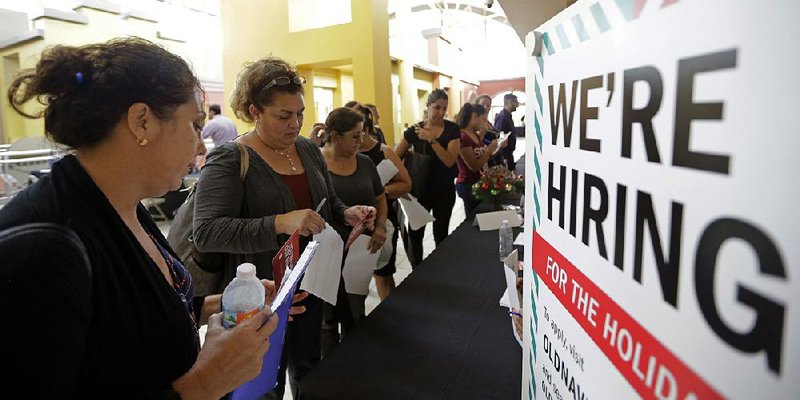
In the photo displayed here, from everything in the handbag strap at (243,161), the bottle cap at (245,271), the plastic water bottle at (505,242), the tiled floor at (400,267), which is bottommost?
the tiled floor at (400,267)

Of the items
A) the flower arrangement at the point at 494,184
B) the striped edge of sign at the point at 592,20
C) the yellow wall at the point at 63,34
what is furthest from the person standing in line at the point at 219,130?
the striped edge of sign at the point at 592,20

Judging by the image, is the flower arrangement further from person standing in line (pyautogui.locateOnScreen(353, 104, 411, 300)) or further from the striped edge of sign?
the striped edge of sign

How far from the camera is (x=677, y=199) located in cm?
33

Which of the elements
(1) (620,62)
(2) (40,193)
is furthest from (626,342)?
(2) (40,193)

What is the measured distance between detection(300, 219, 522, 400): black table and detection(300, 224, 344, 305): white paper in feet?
0.63

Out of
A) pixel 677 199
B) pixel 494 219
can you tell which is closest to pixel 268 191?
pixel 677 199

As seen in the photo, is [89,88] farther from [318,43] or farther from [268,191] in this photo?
[318,43]

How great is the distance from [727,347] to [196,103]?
2.98 ft

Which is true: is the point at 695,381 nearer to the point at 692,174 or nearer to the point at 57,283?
the point at 692,174

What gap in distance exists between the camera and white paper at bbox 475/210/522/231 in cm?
260

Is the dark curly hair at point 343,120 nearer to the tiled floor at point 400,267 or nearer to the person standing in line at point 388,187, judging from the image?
the person standing in line at point 388,187

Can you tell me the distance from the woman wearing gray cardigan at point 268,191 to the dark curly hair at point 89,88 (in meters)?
0.62

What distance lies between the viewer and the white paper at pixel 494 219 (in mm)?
2604

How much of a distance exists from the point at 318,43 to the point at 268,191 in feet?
20.9
